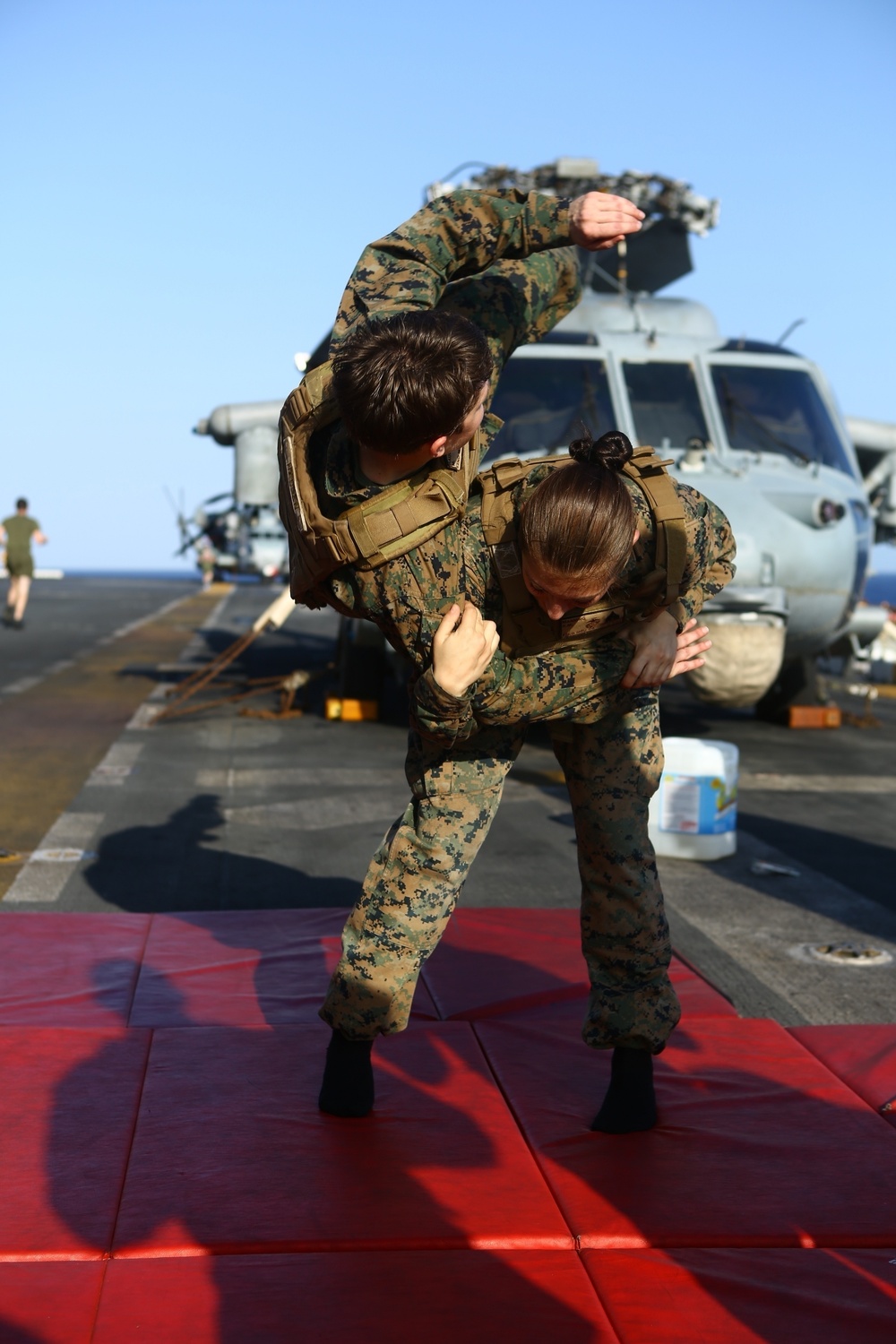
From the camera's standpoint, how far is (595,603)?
2.60 meters

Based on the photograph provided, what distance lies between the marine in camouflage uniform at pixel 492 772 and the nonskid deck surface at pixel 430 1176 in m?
0.30

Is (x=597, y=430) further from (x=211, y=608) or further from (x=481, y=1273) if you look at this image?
(x=211, y=608)

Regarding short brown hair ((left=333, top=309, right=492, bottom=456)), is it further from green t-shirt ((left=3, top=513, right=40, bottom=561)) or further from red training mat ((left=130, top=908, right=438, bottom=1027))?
green t-shirt ((left=3, top=513, right=40, bottom=561))

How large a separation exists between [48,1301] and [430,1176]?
779 mm

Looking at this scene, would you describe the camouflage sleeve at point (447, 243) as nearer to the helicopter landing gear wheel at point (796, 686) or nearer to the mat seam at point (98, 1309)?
the mat seam at point (98, 1309)

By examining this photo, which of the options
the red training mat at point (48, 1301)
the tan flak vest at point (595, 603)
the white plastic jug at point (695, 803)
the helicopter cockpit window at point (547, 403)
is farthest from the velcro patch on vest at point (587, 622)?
the helicopter cockpit window at point (547, 403)

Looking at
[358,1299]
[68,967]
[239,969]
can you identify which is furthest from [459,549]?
[68,967]

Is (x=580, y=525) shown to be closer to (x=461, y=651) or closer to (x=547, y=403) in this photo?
(x=461, y=651)

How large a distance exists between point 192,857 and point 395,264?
3.51 m

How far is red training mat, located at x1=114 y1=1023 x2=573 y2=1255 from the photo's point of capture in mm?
2375

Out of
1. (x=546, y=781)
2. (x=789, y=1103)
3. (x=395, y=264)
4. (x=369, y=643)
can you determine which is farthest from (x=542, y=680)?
(x=369, y=643)

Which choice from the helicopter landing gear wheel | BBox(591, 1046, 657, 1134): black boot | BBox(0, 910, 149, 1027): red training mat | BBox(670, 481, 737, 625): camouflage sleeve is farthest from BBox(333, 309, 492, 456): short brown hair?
the helicopter landing gear wheel

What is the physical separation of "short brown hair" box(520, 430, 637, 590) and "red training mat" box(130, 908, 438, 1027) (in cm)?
167

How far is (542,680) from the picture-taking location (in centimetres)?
257
